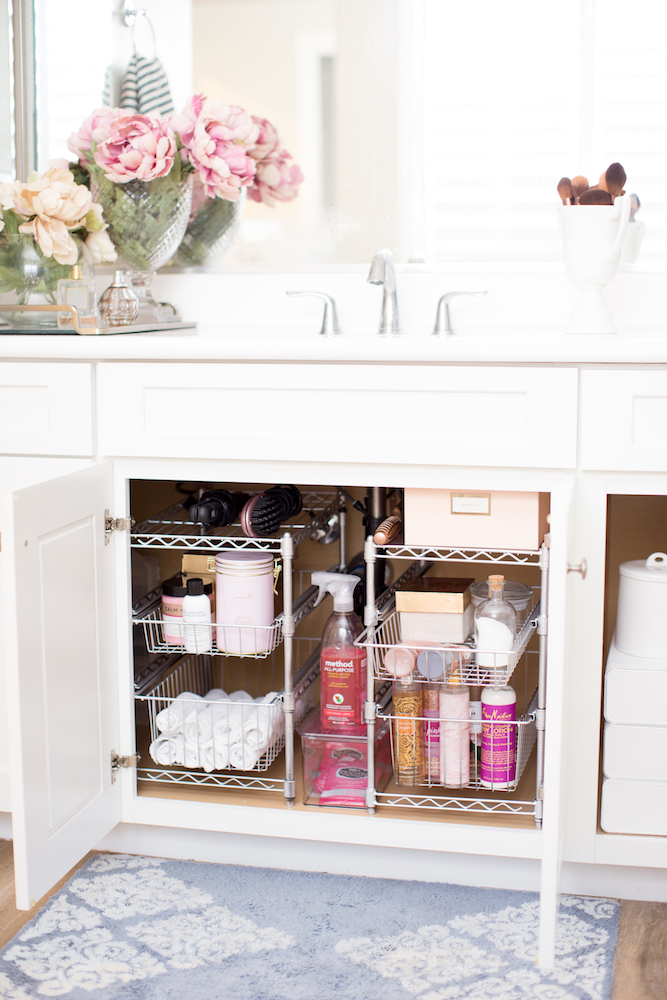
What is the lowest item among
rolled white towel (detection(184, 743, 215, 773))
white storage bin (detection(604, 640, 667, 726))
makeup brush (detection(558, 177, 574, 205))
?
rolled white towel (detection(184, 743, 215, 773))

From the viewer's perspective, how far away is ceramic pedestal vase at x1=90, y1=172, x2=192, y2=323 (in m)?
1.87

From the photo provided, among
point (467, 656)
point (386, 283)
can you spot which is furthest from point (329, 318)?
point (467, 656)

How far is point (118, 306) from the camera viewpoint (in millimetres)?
1729

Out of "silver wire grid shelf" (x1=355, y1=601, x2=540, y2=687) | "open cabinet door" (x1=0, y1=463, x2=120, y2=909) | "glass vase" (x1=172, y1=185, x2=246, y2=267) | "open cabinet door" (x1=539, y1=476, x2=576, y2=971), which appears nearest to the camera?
"open cabinet door" (x1=539, y1=476, x2=576, y2=971)

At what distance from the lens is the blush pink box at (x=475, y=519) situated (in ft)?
4.97

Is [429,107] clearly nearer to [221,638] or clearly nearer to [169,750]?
[221,638]

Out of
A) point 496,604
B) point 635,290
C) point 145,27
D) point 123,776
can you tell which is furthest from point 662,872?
point 145,27

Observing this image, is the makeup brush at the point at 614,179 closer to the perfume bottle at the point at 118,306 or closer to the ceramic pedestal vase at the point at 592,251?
the ceramic pedestal vase at the point at 592,251

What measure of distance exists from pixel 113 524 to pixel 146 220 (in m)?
0.65

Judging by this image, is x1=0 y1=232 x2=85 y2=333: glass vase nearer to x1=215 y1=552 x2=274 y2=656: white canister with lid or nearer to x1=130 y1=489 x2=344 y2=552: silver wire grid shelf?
x1=130 y1=489 x2=344 y2=552: silver wire grid shelf

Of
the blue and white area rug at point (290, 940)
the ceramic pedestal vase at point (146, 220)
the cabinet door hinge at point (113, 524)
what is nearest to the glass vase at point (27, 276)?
the ceramic pedestal vase at point (146, 220)

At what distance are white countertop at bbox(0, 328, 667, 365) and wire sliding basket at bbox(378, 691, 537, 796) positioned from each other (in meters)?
0.59

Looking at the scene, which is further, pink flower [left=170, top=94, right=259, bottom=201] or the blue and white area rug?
pink flower [left=170, top=94, right=259, bottom=201]

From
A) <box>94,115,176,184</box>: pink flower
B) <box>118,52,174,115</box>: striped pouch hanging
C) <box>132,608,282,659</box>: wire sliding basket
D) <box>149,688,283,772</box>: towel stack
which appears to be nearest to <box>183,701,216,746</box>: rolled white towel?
<box>149,688,283,772</box>: towel stack
